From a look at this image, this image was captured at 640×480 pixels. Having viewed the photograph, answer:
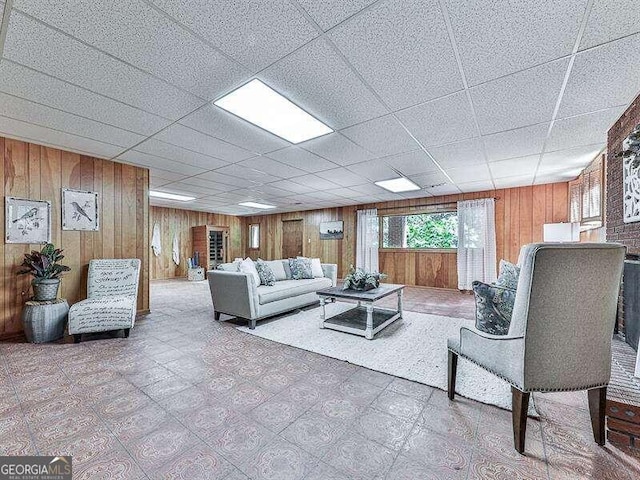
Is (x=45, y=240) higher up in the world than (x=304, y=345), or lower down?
higher up

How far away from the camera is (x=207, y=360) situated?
8.36 feet

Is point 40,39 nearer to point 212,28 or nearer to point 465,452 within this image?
point 212,28

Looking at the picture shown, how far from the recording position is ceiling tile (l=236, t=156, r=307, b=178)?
12.8 ft

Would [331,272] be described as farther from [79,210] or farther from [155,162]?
[79,210]

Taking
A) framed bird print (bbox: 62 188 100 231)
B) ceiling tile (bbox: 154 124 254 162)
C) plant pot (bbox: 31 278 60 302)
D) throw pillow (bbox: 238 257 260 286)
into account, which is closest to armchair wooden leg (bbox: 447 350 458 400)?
throw pillow (bbox: 238 257 260 286)

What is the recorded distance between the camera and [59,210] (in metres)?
3.47

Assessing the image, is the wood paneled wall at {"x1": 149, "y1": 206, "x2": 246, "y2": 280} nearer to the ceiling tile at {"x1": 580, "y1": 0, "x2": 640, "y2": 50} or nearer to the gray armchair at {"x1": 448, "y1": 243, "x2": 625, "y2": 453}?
the gray armchair at {"x1": 448, "y1": 243, "x2": 625, "y2": 453}

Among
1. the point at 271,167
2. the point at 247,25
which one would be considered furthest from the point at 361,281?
the point at 247,25

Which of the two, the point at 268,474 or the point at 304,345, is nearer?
the point at 268,474

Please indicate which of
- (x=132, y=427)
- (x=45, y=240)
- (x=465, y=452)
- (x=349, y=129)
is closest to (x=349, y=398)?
(x=465, y=452)

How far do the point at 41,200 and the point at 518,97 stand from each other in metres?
5.18

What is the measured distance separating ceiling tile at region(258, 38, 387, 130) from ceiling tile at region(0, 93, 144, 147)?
1953mm

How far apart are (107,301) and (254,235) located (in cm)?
742

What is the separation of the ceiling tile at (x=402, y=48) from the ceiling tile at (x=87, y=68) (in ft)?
4.57
